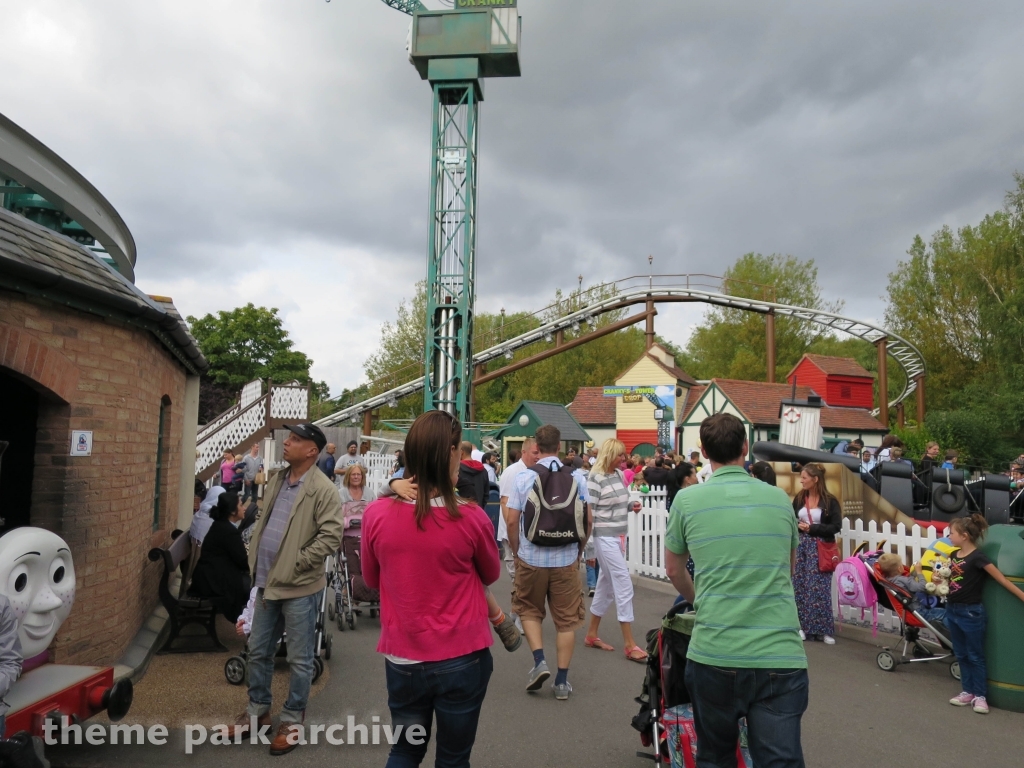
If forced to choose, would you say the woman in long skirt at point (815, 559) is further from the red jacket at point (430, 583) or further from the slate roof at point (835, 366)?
the slate roof at point (835, 366)

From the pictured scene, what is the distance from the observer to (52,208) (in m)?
10.4

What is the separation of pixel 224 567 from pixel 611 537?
336cm

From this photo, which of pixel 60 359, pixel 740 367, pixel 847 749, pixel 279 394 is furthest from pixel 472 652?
pixel 740 367

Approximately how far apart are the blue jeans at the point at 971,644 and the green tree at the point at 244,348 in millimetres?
43380

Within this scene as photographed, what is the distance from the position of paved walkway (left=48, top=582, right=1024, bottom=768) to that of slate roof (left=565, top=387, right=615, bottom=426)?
114 feet

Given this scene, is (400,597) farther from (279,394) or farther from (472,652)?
(279,394)

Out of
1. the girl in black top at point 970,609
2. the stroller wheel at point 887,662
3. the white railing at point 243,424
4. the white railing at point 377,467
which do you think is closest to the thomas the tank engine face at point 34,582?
the girl in black top at point 970,609

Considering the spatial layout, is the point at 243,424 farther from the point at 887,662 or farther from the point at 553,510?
the point at 887,662

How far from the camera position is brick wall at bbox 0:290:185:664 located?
4.87 m

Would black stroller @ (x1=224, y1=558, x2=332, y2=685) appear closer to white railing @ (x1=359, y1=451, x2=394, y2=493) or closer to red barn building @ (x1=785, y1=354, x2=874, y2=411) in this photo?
white railing @ (x1=359, y1=451, x2=394, y2=493)

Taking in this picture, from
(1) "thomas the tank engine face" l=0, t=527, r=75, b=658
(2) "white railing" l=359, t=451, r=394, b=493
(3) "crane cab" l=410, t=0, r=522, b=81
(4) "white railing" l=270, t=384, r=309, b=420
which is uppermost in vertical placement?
(3) "crane cab" l=410, t=0, r=522, b=81

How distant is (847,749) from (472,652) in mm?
3093

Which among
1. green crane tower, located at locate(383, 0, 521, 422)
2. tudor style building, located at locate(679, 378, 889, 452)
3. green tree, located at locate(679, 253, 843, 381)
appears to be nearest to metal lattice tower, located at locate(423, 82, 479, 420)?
green crane tower, located at locate(383, 0, 521, 422)

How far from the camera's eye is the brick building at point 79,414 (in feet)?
15.6
